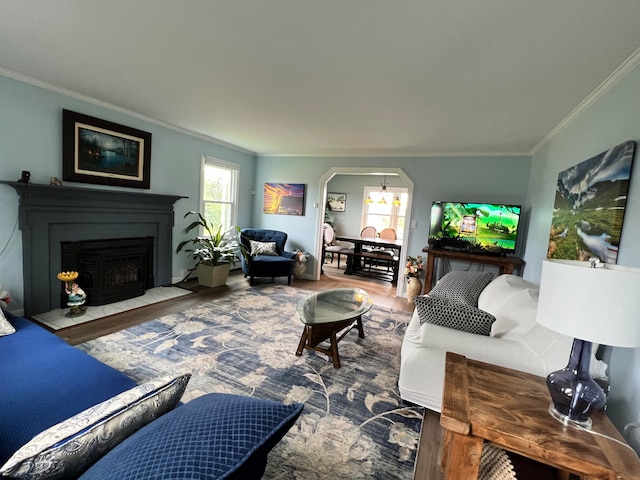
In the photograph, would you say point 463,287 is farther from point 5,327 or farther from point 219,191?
point 219,191

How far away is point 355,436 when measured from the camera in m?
1.74

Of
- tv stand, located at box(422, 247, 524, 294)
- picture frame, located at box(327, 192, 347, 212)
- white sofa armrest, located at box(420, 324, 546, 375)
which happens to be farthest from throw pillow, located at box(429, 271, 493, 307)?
picture frame, located at box(327, 192, 347, 212)

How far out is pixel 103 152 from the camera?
11.3ft

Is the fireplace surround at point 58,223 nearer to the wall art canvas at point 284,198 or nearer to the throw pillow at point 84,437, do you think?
the wall art canvas at point 284,198

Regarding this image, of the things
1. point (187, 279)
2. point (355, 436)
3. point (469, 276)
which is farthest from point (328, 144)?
point (355, 436)

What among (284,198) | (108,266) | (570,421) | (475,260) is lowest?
(108,266)

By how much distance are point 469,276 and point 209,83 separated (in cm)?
304

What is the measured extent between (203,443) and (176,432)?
92 millimetres

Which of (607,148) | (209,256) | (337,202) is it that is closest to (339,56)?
(607,148)

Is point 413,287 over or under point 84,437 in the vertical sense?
under

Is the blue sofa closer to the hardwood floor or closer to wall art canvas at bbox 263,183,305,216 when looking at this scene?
the hardwood floor

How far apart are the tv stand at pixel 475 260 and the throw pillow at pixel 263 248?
2.58 m

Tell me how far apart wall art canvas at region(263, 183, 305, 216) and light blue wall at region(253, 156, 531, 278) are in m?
0.10

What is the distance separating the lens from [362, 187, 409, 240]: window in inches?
310
